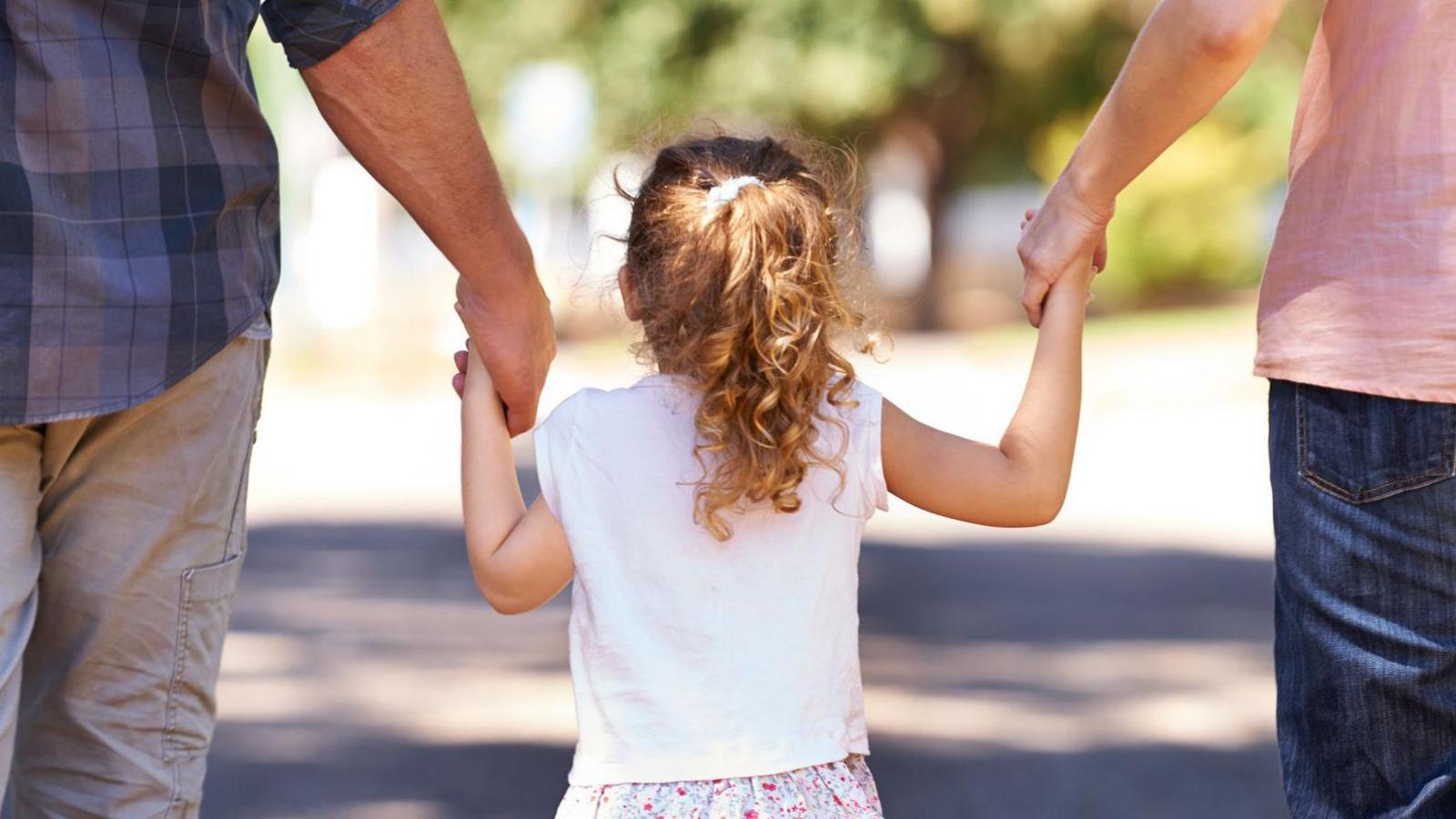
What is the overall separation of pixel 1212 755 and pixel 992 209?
164 ft

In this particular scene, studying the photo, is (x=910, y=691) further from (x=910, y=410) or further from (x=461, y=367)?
(x=910, y=410)

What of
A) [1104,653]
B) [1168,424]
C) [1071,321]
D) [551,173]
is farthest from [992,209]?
[1071,321]

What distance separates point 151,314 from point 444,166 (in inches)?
17.6

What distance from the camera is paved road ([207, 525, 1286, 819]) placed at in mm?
4617

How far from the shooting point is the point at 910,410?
44.0 ft

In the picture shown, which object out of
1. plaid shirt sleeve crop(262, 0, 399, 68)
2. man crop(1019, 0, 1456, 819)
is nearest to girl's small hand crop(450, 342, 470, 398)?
plaid shirt sleeve crop(262, 0, 399, 68)

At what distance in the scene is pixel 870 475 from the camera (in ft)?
7.48

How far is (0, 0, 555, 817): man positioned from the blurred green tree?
1738 cm

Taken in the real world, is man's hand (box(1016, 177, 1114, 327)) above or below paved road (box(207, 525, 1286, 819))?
above

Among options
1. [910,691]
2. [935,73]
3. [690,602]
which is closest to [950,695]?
[910,691]

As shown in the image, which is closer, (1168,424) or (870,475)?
(870,475)

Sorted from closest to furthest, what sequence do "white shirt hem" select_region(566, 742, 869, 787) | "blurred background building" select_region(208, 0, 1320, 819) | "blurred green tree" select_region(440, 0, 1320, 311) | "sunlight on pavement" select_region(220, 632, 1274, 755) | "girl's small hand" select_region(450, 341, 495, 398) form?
"white shirt hem" select_region(566, 742, 869, 787) < "girl's small hand" select_region(450, 341, 495, 398) < "blurred background building" select_region(208, 0, 1320, 819) < "sunlight on pavement" select_region(220, 632, 1274, 755) < "blurred green tree" select_region(440, 0, 1320, 311)

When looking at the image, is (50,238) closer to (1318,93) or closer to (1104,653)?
(1318,93)

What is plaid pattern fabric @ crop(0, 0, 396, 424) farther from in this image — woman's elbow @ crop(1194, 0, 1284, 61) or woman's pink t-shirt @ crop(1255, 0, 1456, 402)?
A: woman's pink t-shirt @ crop(1255, 0, 1456, 402)
